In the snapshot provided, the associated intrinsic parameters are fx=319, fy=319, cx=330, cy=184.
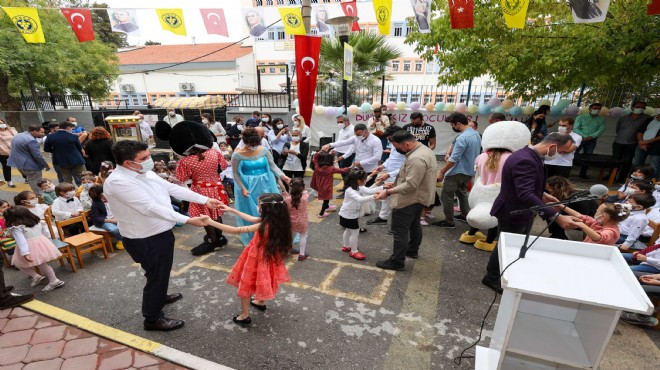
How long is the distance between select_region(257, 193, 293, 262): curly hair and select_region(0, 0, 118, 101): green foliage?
15.4m

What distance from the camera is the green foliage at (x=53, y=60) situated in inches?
498

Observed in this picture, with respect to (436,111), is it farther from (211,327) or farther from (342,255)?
(211,327)

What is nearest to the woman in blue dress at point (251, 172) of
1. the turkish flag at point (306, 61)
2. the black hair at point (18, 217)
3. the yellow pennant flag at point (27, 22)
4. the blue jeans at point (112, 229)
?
the blue jeans at point (112, 229)

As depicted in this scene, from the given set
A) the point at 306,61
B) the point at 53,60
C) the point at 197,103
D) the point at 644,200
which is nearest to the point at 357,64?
the point at 306,61

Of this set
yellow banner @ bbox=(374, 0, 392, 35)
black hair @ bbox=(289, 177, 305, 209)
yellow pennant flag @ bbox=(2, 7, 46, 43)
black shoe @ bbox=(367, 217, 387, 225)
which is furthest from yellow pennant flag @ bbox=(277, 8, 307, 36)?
yellow pennant flag @ bbox=(2, 7, 46, 43)

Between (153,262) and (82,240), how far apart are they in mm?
2351

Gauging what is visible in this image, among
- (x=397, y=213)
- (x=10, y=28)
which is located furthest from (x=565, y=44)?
(x=10, y=28)

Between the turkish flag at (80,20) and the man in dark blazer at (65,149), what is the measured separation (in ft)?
10.1

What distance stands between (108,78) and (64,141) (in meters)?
13.4

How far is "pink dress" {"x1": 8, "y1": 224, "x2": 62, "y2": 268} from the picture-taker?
3867 millimetres

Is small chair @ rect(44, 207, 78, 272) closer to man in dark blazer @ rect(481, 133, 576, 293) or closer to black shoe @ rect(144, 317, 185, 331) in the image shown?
black shoe @ rect(144, 317, 185, 331)

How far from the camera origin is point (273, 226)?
10.1 feet

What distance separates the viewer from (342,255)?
4.88m

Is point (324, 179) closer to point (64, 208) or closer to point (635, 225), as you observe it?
point (64, 208)
